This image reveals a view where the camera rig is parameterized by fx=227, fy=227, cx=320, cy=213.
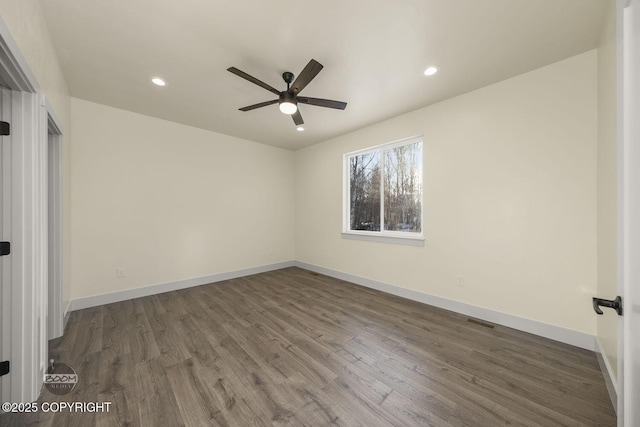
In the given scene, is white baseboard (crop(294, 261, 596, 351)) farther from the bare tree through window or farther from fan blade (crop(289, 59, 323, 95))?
fan blade (crop(289, 59, 323, 95))

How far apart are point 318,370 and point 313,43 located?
2713mm

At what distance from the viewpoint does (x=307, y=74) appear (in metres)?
1.91

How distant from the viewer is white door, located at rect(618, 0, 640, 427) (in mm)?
675

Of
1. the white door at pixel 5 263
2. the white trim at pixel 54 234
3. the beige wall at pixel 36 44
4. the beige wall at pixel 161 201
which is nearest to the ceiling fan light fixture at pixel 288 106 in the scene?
the beige wall at pixel 36 44

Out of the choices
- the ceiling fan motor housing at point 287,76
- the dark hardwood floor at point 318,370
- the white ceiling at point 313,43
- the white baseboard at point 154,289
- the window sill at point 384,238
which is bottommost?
the dark hardwood floor at point 318,370

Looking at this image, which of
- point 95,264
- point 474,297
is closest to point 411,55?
point 474,297

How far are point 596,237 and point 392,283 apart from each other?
2.18m

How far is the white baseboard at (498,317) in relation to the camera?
2.11 metres

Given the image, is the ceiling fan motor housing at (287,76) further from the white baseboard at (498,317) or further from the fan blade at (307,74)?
the white baseboard at (498,317)

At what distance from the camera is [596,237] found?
2021 millimetres

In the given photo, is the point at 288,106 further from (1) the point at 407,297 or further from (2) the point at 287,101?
(1) the point at 407,297

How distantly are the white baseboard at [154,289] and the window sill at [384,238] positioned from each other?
6.54 feet

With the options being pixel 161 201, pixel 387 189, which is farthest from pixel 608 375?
pixel 161 201

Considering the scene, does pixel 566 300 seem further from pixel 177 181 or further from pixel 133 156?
pixel 133 156
